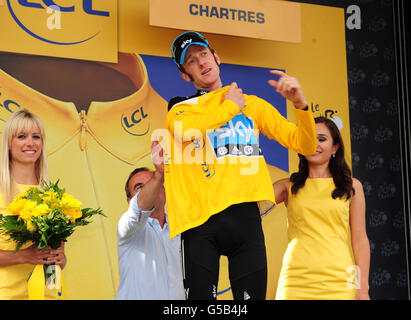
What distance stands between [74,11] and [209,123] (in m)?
1.63

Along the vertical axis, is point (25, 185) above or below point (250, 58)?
below

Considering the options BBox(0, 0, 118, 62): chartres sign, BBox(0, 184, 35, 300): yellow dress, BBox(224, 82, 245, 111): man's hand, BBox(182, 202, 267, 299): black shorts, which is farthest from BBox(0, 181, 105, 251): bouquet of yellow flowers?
BBox(0, 0, 118, 62): chartres sign

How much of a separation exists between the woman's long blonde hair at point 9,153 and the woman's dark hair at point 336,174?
1.42 meters

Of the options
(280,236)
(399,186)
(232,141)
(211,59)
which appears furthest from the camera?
(399,186)

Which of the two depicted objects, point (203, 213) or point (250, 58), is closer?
point (203, 213)

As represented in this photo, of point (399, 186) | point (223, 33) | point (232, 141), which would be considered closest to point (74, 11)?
point (223, 33)

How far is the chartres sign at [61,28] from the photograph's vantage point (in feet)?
11.2

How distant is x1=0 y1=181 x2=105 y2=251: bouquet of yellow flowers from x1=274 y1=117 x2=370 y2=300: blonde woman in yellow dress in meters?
1.14

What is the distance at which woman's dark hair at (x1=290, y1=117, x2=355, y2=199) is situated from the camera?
308 cm

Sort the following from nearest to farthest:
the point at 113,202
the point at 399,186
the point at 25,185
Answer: the point at 25,185
the point at 113,202
the point at 399,186

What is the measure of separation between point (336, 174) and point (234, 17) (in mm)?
1360

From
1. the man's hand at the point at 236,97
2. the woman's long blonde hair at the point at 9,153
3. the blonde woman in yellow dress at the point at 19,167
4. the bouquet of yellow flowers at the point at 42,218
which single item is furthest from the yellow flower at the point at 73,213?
the man's hand at the point at 236,97

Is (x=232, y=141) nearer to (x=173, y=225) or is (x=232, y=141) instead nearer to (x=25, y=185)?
(x=173, y=225)
